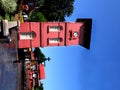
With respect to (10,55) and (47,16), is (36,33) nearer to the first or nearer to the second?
(10,55)

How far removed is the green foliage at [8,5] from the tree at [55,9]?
2396cm

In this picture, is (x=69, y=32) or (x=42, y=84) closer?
(x=69, y=32)

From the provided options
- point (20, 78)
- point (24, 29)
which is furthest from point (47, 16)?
point (20, 78)

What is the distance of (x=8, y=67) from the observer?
931 inches

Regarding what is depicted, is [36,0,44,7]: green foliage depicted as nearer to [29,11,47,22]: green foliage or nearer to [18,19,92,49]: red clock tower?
[29,11,47,22]: green foliage

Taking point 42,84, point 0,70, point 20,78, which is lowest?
point 42,84

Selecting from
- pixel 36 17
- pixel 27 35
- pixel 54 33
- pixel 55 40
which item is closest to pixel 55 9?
pixel 36 17

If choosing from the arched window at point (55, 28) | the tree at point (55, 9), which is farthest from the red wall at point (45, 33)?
the tree at point (55, 9)

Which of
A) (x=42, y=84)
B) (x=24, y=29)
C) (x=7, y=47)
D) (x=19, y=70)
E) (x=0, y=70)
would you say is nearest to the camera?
(x=0, y=70)

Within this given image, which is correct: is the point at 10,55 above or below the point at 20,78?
above

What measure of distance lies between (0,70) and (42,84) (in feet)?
176

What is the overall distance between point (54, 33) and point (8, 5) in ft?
27.4

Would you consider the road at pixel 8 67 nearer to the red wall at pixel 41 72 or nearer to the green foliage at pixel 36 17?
the green foliage at pixel 36 17

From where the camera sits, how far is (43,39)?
40344mm
